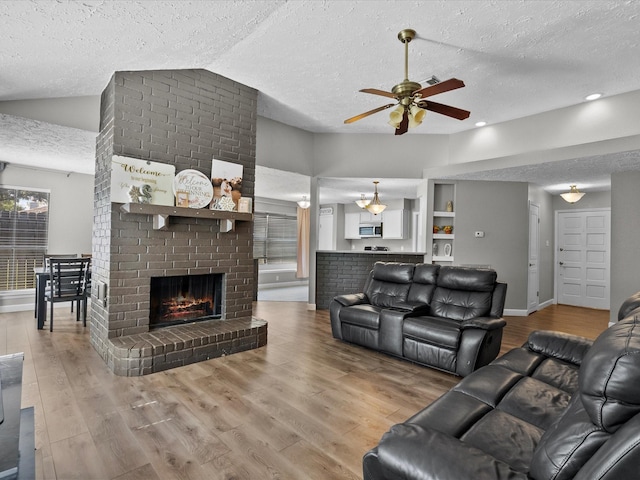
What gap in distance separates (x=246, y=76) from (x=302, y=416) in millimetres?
3583

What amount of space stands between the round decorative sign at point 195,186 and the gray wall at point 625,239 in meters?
5.95

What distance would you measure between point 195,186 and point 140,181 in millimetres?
540

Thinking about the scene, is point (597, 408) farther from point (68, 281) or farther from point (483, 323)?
point (68, 281)

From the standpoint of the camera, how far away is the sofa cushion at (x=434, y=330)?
308 cm

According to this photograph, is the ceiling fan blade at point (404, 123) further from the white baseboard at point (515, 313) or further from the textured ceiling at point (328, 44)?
the white baseboard at point (515, 313)

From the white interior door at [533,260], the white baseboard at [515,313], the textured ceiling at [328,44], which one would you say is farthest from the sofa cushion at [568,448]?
the white interior door at [533,260]

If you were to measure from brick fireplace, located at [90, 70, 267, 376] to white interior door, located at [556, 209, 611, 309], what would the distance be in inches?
275

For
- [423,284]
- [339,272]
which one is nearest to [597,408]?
[423,284]

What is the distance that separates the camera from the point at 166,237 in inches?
138

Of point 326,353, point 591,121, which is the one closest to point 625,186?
point 591,121

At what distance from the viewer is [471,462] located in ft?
3.37

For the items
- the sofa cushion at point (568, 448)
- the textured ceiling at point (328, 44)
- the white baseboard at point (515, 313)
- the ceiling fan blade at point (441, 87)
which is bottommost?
the white baseboard at point (515, 313)

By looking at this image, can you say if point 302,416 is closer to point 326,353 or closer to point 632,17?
point 326,353

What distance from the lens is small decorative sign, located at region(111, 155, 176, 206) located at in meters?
3.21
